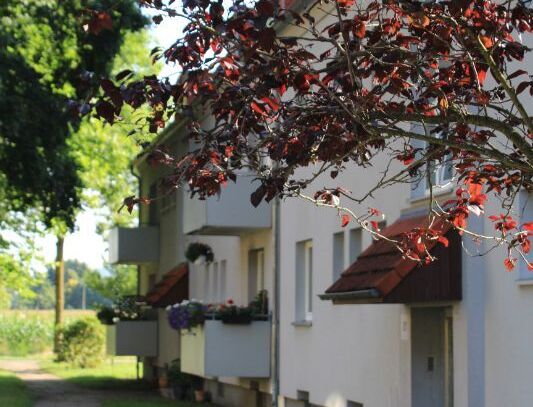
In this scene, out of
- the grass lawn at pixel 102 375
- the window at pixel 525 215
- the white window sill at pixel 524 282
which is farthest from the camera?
the grass lawn at pixel 102 375

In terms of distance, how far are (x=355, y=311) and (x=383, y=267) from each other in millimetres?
3821

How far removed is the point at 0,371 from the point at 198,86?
4302 cm

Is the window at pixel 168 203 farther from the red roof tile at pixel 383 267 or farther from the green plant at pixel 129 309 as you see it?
the red roof tile at pixel 383 267

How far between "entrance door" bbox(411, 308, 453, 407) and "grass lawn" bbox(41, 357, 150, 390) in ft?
Answer: 71.1

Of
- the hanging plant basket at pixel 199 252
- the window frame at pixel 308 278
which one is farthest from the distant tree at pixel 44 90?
the window frame at pixel 308 278

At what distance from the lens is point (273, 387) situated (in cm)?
2395

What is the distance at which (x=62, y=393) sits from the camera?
35.4 meters

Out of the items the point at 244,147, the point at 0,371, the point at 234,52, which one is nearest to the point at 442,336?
the point at 244,147

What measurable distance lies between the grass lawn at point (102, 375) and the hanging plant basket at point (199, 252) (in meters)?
9.22

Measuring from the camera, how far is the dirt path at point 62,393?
3156 cm

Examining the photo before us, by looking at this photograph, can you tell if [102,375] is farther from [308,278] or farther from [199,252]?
[308,278]

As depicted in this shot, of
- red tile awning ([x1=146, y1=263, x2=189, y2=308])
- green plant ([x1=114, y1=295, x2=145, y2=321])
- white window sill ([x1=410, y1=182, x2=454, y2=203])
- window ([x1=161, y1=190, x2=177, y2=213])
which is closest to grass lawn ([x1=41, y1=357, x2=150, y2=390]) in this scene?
green plant ([x1=114, y1=295, x2=145, y2=321])

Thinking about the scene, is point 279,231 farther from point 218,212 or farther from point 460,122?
point 460,122

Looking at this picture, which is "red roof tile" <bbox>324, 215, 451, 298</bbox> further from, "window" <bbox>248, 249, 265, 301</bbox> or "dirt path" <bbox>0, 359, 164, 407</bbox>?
"dirt path" <bbox>0, 359, 164, 407</bbox>
